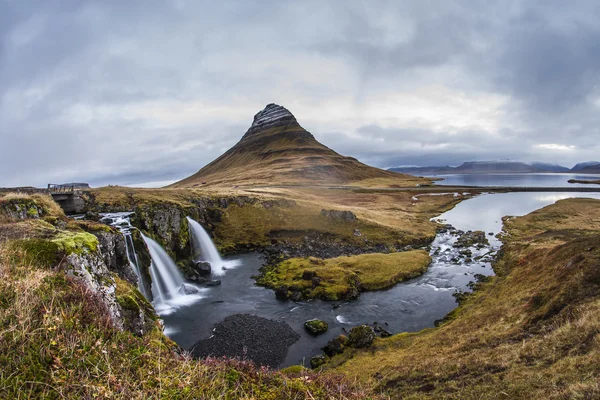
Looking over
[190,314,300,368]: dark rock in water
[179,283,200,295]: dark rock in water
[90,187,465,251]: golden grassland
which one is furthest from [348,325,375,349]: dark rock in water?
[90,187,465,251]: golden grassland

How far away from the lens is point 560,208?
9488 centimetres

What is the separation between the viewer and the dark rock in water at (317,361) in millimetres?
24312

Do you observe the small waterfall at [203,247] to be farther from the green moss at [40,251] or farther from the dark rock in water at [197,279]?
the green moss at [40,251]

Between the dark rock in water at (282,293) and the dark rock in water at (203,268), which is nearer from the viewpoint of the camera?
the dark rock in water at (282,293)

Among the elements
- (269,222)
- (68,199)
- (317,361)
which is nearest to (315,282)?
(317,361)

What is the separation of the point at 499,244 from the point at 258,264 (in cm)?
4990

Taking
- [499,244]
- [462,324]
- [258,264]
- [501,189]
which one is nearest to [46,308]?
[462,324]

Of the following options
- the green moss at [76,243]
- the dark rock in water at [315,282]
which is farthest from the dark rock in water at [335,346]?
the green moss at [76,243]

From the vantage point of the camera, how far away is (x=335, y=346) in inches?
1027

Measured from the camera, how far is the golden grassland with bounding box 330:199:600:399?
1142cm

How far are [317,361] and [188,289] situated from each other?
23.1 meters

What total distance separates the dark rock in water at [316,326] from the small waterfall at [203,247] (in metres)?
24.4

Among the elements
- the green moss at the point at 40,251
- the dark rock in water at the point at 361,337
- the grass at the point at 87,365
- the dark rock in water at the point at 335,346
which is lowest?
the dark rock in water at the point at 335,346

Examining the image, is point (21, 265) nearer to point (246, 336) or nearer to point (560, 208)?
point (246, 336)
